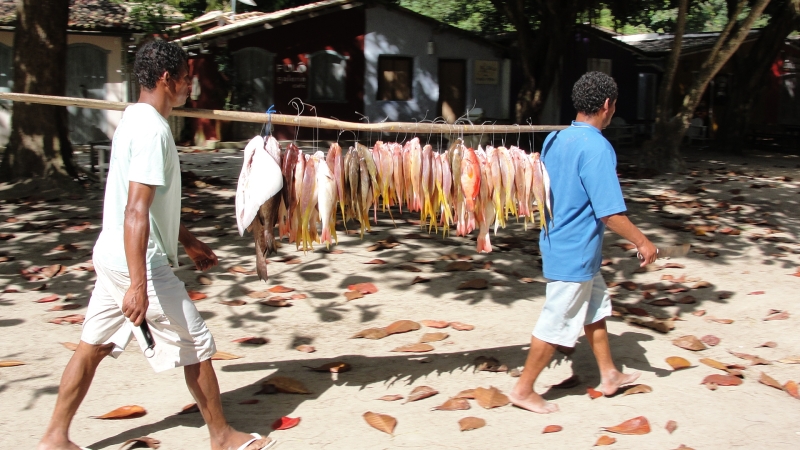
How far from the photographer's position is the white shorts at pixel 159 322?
133 inches

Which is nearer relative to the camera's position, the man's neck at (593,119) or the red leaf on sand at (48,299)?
the man's neck at (593,119)

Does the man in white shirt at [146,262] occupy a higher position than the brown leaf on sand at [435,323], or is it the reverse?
the man in white shirt at [146,262]

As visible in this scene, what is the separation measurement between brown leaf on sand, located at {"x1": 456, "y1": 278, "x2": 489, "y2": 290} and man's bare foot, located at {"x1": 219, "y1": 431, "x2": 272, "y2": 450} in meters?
3.00

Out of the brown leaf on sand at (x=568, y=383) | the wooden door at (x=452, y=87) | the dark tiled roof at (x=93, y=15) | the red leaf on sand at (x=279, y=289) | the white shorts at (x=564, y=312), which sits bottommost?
the brown leaf on sand at (x=568, y=383)

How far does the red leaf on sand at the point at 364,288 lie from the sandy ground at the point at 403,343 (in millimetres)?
78

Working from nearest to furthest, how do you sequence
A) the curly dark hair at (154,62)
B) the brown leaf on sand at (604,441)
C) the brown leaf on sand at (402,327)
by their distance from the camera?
1. the curly dark hair at (154,62)
2. the brown leaf on sand at (604,441)
3. the brown leaf on sand at (402,327)

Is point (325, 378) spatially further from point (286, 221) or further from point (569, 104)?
point (569, 104)

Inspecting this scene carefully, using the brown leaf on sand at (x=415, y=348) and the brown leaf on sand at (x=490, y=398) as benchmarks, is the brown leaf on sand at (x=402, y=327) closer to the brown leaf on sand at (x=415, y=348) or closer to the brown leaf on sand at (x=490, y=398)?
the brown leaf on sand at (x=415, y=348)

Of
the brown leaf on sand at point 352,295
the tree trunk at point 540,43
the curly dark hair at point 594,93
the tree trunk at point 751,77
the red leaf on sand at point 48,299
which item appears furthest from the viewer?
the tree trunk at point 751,77

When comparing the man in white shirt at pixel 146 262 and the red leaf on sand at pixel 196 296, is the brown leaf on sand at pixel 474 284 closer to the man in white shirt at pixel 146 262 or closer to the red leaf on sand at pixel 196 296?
the red leaf on sand at pixel 196 296

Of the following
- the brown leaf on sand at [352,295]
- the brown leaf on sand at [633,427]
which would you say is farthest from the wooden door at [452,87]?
the brown leaf on sand at [633,427]

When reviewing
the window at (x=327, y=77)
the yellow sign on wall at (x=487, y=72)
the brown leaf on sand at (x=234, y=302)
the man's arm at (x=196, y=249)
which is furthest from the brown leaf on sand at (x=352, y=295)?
the yellow sign on wall at (x=487, y=72)

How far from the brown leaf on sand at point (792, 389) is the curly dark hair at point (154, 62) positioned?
3.93 metres

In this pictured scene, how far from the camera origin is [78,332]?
5238mm
